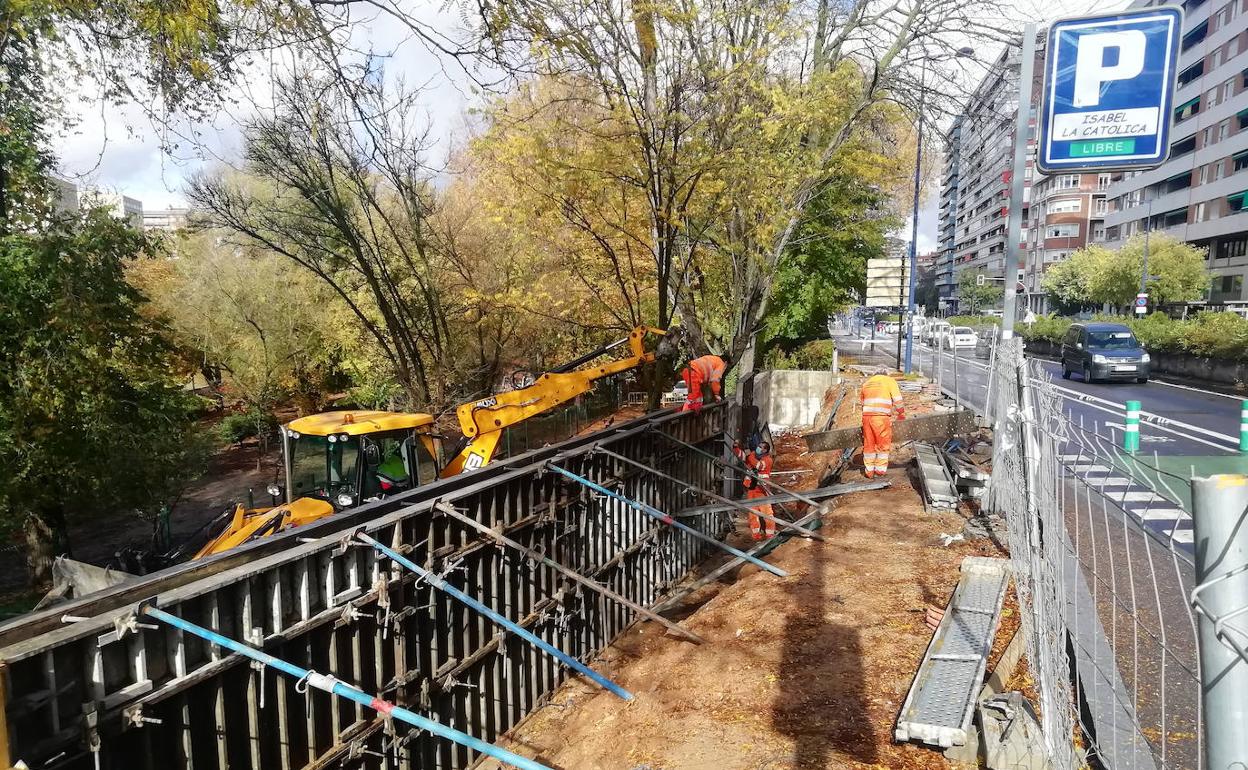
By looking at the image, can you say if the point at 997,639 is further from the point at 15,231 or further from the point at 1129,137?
the point at 15,231

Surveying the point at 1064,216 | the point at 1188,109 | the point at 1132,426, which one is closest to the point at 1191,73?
the point at 1188,109

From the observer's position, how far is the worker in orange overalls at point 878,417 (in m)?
10.2

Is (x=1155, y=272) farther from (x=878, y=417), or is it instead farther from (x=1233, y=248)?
(x=878, y=417)

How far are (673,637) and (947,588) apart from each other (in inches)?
106

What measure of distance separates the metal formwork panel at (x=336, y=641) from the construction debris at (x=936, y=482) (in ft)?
13.6

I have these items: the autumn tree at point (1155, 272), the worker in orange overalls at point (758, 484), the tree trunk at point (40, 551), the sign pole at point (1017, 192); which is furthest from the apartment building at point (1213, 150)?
the tree trunk at point (40, 551)

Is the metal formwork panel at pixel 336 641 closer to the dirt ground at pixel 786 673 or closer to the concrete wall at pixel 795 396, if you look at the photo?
the dirt ground at pixel 786 673

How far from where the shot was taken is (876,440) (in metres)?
10.5

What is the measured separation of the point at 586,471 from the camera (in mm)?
7996

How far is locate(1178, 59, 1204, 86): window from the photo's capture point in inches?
1699

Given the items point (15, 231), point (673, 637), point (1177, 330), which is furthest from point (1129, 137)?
point (1177, 330)

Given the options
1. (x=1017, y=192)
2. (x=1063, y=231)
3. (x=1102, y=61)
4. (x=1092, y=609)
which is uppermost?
(x=1063, y=231)

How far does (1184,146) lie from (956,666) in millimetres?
56213

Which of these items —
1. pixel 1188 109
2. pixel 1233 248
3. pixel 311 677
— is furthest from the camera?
pixel 1188 109
